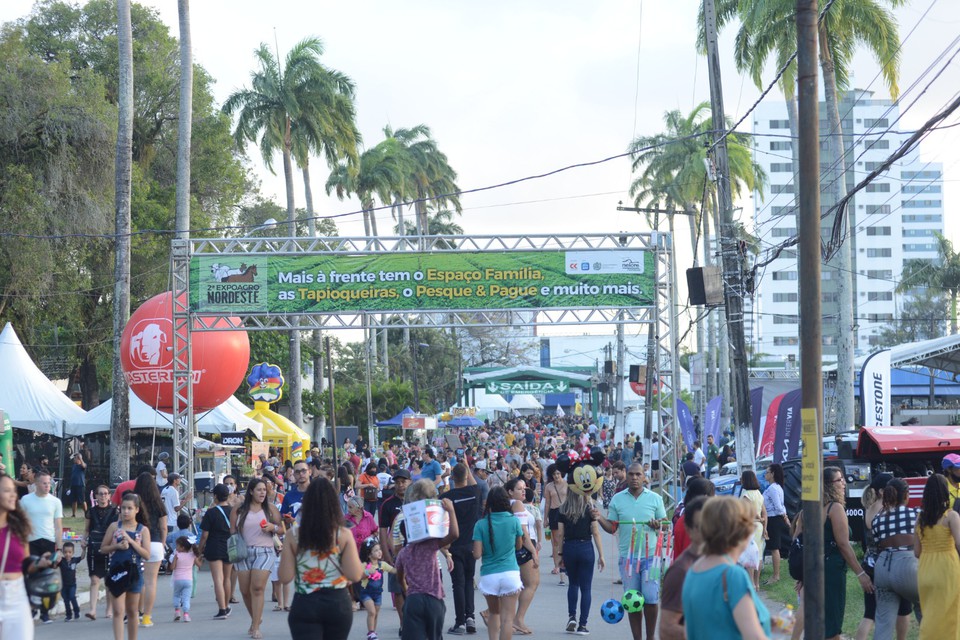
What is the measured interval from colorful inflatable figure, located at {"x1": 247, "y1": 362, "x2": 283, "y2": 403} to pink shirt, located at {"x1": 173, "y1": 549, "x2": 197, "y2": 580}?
22000 mm

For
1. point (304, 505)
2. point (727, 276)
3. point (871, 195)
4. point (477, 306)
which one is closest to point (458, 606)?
point (304, 505)

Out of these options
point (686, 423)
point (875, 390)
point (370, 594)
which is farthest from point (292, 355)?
point (370, 594)

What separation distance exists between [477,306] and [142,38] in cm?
2669

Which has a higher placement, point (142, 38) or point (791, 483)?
point (142, 38)

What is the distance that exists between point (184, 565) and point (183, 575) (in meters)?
0.13

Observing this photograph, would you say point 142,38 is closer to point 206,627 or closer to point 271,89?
point 271,89

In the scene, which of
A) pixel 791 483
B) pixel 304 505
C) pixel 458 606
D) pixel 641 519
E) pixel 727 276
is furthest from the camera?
pixel 727 276

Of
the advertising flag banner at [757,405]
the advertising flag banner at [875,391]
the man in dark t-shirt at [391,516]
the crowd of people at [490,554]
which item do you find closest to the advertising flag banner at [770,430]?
the advertising flag banner at [875,391]

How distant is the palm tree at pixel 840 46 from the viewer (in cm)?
2666

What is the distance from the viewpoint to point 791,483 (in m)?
17.4

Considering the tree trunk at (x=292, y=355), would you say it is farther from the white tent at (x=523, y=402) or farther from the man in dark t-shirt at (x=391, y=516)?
the white tent at (x=523, y=402)

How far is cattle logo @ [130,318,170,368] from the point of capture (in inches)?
914

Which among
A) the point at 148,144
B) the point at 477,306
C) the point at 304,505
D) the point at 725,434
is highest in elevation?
the point at 148,144

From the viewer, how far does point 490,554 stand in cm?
1056
